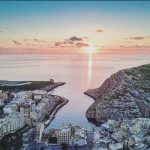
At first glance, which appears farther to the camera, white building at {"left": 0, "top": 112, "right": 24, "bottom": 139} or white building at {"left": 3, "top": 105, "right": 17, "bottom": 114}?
white building at {"left": 3, "top": 105, "right": 17, "bottom": 114}

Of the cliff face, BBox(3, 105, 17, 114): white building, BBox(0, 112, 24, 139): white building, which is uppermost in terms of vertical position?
the cliff face

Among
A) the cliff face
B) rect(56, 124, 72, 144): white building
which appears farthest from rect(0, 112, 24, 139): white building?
the cliff face

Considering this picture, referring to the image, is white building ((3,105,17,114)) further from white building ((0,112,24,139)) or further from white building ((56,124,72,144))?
white building ((56,124,72,144))

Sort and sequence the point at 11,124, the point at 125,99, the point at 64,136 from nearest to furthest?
1. the point at 64,136
2. the point at 11,124
3. the point at 125,99

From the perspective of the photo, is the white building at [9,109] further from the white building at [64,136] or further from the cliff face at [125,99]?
the white building at [64,136]

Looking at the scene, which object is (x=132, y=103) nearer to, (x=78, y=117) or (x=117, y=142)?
(x=78, y=117)

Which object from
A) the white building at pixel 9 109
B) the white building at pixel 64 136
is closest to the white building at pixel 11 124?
the white building at pixel 9 109

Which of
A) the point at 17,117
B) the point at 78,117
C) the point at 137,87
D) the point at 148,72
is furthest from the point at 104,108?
the point at 148,72

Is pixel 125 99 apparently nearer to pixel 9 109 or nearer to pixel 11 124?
pixel 9 109

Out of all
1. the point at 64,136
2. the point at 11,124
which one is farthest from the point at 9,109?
the point at 64,136

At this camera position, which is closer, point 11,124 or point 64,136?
point 64,136
